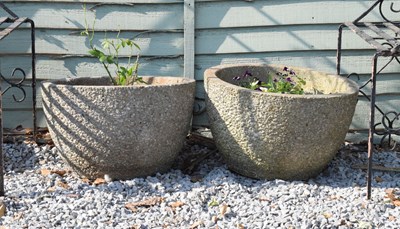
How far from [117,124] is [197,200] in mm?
629

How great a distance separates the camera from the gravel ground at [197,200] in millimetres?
3143

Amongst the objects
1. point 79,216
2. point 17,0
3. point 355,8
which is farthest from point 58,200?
point 355,8

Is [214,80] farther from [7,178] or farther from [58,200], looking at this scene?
[7,178]

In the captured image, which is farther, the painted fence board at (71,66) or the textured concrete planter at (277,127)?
the painted fence board at (71,66)

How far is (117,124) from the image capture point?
354 centimetres

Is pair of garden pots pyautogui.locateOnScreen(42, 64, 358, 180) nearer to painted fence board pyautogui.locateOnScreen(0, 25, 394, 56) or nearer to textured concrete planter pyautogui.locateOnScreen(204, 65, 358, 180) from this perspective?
textured concrete planter pyautogui.locateOnScreen(204, 65, 358, 180)

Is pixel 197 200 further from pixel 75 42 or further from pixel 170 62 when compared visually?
pixel 75 42

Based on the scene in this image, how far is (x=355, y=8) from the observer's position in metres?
4.23

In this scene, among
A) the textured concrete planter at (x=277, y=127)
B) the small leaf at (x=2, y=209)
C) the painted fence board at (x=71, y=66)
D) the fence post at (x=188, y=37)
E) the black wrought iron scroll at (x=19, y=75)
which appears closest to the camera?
the small leaf at (x=2, y=209)

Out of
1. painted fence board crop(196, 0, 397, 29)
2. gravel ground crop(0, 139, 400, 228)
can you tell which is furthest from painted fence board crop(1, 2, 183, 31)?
gravel ground crop(0, 139, 400, 228)

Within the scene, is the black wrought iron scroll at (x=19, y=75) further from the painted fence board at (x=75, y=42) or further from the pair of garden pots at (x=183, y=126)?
the pair of garden pots at (x=183, y=126)

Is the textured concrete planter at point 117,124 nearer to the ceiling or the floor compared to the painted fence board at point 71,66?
nearer to the floor

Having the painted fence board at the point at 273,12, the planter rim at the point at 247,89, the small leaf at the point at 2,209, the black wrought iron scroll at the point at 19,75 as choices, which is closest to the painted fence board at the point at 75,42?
the black wrought iron scroll at the point at 19,75

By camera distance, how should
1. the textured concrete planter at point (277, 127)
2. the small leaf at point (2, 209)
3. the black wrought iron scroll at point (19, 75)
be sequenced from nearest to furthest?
the small leaf at point (2, 209), the textured concrete planter at point (277, 127), the black wrought iron scroll at point (19, 75)
